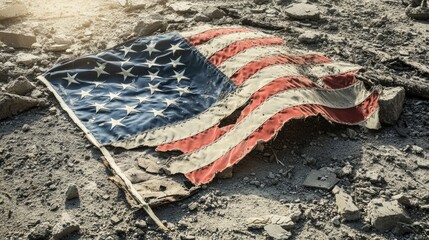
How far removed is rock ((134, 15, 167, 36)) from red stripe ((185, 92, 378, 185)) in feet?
10.3

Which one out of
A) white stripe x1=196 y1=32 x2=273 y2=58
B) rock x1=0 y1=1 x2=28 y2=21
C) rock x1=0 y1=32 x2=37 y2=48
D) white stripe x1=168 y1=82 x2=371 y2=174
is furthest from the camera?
rock x1=0 y1=1 x2=28 y2=21

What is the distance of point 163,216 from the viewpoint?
13.5 feet

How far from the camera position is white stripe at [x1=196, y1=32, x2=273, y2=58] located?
618 centimetres

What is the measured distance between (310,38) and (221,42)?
170cm

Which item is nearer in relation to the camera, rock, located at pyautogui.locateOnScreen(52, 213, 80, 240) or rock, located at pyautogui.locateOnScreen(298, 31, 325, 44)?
rock, located at pyautogui.locateOnScreen(52, 213, 80, 240)

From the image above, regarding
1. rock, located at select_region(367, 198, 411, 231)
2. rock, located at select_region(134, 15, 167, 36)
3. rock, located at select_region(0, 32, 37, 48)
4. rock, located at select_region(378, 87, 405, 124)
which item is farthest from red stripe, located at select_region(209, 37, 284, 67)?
rock, located at select_region(0, 32, 37, 48)

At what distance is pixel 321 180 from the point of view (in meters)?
4.48

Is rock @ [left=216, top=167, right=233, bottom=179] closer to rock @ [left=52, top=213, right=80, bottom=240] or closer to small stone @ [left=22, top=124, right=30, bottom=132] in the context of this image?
rock @ [left=52, top=213, right=80, bottom=240]

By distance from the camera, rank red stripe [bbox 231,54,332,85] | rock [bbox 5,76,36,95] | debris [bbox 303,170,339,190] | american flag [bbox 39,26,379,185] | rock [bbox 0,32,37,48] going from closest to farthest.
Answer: debris [bbox 303,170,339,190]
american flag [bbox 39,26,379,185]
red stripe [bbox 231,54,332,85]
rock [bbox 5,76,36,95]
rock [bbox 0,32,37,48]

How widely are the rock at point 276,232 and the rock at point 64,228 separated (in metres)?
1.62

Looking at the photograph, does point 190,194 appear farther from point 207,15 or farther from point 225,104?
point 207,15

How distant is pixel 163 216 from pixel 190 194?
1.14 ft

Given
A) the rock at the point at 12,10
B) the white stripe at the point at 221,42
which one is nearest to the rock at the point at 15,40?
the rock at the point at 12,10

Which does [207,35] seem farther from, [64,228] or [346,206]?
[64,228]
